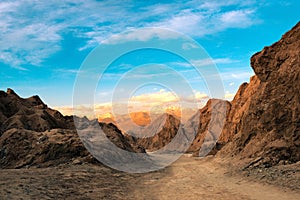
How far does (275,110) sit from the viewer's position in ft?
87.5

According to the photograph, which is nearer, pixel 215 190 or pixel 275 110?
pixel 215 190

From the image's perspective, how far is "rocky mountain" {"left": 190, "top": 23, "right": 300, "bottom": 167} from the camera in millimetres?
23875

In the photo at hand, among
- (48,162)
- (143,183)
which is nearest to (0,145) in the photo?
(48,162)

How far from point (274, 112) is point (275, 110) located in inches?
9.0

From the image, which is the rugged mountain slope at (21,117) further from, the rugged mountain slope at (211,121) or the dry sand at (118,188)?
the rugged mountain slope at (211,121)

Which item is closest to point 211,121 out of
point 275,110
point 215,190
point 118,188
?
point 275,110

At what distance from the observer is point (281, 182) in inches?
699

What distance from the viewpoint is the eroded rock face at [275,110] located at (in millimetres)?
23938

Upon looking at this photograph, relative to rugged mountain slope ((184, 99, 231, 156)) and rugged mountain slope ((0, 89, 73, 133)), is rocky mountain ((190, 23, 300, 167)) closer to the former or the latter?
rugged mountain slope ((0, 89, 73, 133))

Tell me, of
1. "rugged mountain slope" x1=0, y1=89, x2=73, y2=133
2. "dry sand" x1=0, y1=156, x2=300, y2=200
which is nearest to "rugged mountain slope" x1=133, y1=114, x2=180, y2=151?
"rugged mountain slope" x1=0, y1=89, x2=73, y2=133

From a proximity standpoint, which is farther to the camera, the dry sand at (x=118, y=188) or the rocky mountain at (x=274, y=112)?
the rocky mountain at (x=274, y=112)

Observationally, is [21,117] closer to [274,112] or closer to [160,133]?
[274,112]

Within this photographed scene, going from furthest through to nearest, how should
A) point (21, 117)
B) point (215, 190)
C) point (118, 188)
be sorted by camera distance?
point (21, 117) < point (118, 188) < point (215, 190)

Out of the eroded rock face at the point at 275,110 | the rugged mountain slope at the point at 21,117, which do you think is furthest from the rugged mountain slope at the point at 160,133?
the eroded rock face at the point at 275,110
